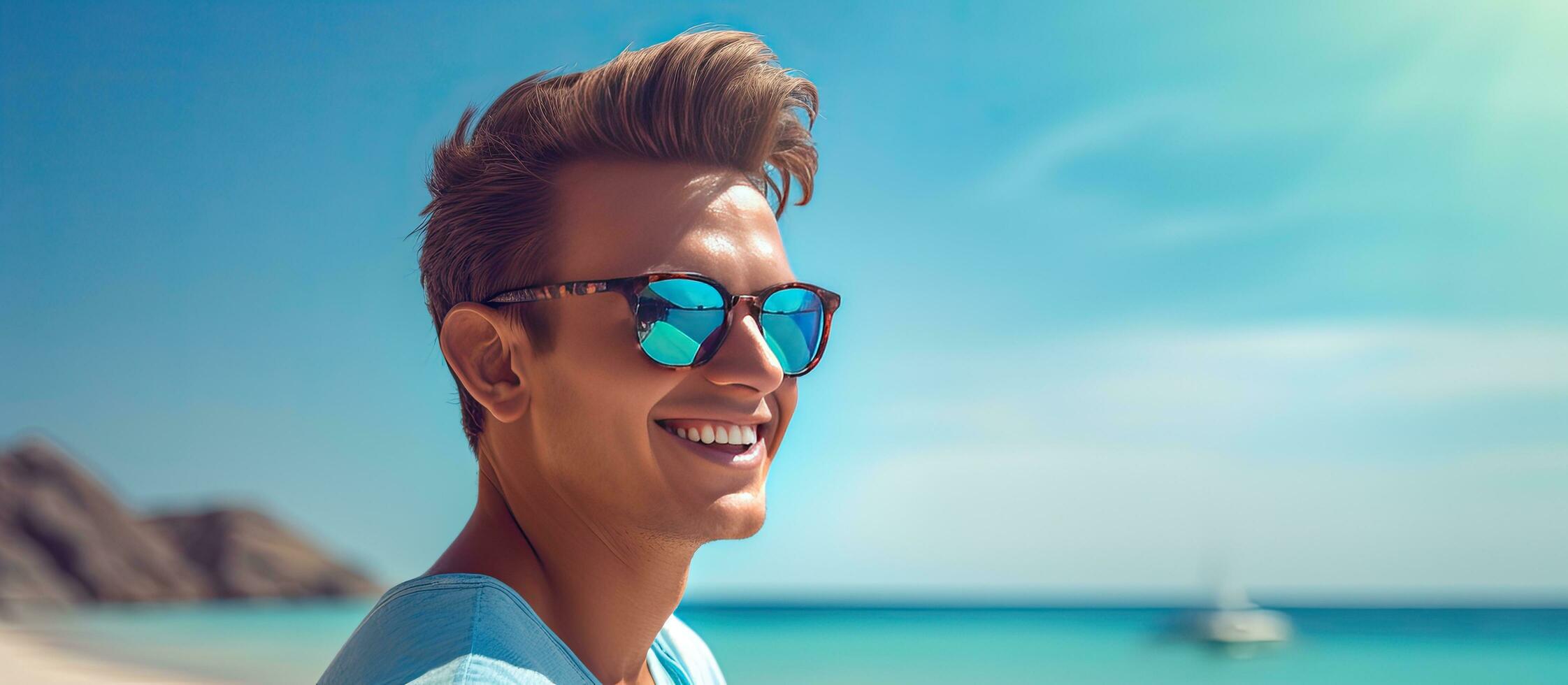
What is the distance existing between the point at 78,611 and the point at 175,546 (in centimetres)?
554

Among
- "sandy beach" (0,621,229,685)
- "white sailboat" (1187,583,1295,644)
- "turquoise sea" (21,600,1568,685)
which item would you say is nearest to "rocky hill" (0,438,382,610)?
"turquoise sea" (21,600,1568,685)

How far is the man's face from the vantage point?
4.54ft

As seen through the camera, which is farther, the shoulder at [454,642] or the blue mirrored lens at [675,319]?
the blue mirrored lens at [675,319]

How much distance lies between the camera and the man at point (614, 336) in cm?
139

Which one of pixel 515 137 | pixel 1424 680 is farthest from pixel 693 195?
pixel 1424 680

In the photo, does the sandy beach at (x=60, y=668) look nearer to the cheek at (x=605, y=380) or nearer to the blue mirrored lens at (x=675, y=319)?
the cheek at (x=605, y=380)

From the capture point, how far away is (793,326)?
5.10 feet

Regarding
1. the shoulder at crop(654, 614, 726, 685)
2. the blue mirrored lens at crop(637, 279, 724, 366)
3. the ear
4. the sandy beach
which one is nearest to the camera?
the blue mirrored lens at crop(637, 279, 724, 366)

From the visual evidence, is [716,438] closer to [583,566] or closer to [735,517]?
[735,517]

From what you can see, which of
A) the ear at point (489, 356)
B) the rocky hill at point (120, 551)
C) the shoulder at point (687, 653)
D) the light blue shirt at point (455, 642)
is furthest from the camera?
the rocky hill at point (120, 551)

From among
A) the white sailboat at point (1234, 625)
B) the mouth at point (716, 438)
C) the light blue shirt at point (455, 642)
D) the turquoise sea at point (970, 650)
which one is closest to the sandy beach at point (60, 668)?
the turquoise sea at point (970, 650)

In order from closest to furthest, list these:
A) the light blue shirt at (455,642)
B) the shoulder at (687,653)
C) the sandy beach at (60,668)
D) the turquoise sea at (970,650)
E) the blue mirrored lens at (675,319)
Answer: the light blue shirt at (455,642) → the blue mirrored lens at (675,319) → the shoulder at (687,653) → the sandy beach at (60,668) → the turquoise sea at (970,650)

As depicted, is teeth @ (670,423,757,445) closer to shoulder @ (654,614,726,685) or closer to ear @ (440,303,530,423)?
ear @ (440,303,530,423)

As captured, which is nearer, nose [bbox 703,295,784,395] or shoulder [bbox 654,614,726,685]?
nose [bbox 703,295,784,395]
